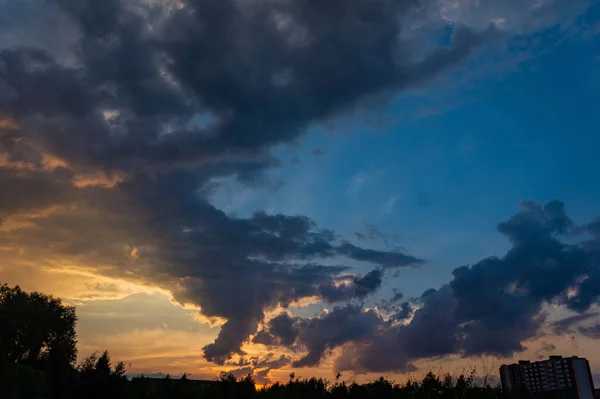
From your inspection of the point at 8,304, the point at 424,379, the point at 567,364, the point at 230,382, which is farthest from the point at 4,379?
the point at 567,364

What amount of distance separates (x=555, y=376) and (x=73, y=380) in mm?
179176

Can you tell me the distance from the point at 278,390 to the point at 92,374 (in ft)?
99.5

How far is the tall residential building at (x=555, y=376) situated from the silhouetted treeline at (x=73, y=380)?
7166 cm

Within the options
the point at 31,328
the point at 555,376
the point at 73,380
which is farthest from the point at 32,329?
the point at 555,376

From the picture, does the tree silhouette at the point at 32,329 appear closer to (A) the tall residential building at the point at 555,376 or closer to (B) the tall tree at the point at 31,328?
(B) the tall tree at the point at 31,328

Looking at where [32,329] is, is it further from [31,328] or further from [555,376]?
[555,376]

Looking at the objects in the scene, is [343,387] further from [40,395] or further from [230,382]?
[40,395]

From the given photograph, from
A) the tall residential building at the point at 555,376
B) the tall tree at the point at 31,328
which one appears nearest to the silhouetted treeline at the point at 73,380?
the tall tree at the point at 31,328

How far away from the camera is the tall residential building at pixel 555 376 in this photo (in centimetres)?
15485

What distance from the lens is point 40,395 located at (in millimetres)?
50531

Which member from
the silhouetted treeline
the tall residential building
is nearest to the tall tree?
the silhouetted treeline

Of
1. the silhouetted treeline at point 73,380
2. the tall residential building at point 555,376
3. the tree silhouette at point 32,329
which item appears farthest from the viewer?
the tall residential building at point 555,376

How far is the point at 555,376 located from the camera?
178500 mm

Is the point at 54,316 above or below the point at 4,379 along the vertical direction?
above
